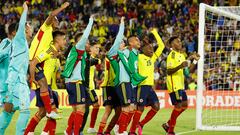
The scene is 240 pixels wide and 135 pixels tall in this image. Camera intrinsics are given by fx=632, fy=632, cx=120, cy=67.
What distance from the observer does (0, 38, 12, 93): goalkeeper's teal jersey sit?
1043 centimetres

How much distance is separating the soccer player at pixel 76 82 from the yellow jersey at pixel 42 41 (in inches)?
22.5

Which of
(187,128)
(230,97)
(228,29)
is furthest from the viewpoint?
(230,97)

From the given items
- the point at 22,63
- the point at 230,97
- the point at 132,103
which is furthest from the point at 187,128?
the point at 230,97

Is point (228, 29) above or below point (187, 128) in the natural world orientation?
above

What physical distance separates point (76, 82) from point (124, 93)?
116 centimetres

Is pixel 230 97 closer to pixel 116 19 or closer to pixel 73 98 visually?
pixel 116 19

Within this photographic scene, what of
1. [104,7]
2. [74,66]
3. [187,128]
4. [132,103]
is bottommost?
[187,128]

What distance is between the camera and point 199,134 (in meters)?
13.7

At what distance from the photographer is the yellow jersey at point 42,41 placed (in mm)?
11409

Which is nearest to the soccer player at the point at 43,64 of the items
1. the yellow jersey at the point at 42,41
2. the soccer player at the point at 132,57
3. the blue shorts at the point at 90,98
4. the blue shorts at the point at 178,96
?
the yellow jersey at the point at 42,41

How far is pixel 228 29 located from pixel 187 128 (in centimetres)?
643

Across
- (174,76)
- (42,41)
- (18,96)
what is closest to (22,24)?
(18,96)

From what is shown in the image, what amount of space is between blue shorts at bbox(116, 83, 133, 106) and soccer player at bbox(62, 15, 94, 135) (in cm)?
91

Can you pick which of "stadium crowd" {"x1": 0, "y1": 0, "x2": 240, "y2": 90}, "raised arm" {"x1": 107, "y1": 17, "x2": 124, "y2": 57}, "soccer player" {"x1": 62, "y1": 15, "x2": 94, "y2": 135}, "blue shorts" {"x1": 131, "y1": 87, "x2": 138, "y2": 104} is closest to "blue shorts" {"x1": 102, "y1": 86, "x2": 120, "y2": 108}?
"blue shorts" {"x1": 131, "y1": 87, "x2": 138, "y2": 104}
